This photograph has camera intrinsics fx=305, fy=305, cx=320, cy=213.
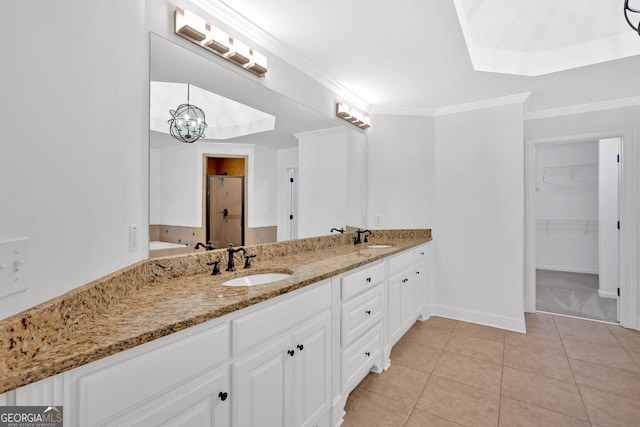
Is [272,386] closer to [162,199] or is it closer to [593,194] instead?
[162,199]

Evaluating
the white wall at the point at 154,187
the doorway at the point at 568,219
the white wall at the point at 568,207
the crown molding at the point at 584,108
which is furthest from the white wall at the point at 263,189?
the white wall at the point at 568,207

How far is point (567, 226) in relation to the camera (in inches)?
213

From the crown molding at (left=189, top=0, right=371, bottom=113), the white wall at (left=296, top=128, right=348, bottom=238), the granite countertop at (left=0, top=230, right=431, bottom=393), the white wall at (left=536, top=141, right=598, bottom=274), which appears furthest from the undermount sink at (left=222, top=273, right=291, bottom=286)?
the white wall at (left=536, top=141, right=598, bottom=274)

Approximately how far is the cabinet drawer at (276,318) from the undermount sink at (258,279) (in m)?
0.24

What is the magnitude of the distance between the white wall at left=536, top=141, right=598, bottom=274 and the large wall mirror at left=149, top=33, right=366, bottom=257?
471cm

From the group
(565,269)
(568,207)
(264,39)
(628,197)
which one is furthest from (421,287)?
(568,207)

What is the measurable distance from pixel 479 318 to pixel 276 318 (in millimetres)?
2766

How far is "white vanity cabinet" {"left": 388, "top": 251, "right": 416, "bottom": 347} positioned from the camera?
7.93 ft

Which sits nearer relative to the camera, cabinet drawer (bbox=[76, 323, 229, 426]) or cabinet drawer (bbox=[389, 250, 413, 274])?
cabinet drawer (bbox=[76, 323, 229, 426])

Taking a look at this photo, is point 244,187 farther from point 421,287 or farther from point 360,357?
point 421,287

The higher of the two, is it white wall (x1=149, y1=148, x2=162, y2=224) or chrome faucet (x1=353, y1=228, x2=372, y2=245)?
white wall (x1=149, y1=148, x2=162, y2=224)

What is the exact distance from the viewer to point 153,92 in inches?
56.2

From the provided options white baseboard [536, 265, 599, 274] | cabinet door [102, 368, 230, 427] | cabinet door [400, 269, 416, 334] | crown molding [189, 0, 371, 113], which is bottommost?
white baseboard [536, 265, 599, 274]

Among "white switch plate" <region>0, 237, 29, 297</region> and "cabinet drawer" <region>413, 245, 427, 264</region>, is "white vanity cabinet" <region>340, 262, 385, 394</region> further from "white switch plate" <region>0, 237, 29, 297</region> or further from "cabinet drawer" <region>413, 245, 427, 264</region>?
"white switch plate" <region>0, 237, 29, 297</region>
